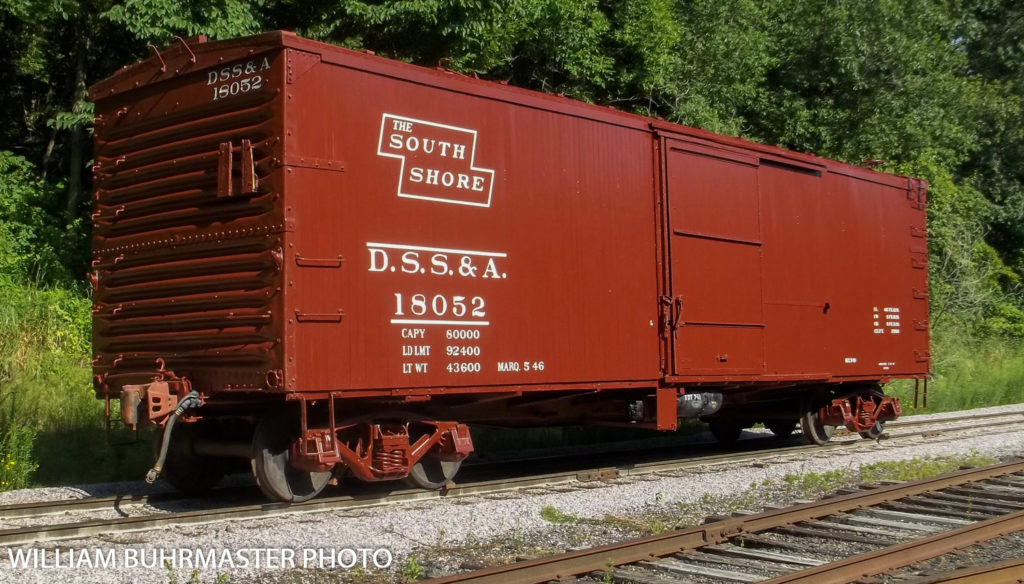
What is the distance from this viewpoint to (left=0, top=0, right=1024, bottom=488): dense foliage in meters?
15.3

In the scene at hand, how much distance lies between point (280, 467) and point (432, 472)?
1.53 m

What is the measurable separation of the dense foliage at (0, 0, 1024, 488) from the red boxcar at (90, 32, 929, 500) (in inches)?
116

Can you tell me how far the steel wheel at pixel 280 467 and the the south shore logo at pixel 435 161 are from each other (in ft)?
7.30

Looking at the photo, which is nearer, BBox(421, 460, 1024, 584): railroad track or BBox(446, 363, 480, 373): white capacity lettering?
BBox(421, 460, 1024, 584): railroad track

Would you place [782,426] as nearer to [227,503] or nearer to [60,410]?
[227,503]

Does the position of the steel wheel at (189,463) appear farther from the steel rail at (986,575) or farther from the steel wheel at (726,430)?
the steel wheel at (726,430)

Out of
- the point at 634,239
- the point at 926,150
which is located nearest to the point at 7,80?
the point at 634,239

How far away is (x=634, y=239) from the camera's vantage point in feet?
33.4

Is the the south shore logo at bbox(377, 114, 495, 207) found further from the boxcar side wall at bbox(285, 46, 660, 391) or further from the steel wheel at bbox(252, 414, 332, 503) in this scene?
the steel wheel at bbox(252, 414, 332, 503)

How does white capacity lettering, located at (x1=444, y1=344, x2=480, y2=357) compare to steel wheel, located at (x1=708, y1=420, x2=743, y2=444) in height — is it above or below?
above

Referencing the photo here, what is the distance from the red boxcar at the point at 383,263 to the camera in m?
7.69

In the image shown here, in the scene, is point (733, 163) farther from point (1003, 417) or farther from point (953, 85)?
point (953, 85)

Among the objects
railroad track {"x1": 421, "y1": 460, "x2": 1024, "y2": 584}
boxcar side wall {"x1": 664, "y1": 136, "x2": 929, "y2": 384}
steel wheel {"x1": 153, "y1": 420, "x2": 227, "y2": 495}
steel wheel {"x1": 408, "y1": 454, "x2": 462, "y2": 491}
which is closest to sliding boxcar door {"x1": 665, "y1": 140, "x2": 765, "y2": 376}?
boxcar side wall {"x1": 664, "y1": 136, "x2": 929, "y2": 384}

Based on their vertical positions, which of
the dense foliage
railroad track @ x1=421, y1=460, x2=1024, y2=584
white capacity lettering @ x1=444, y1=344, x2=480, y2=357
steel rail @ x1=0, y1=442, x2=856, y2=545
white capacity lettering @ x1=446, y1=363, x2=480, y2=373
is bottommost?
railroad track @ x1=421, y1=460, x2=1024, y2=584
